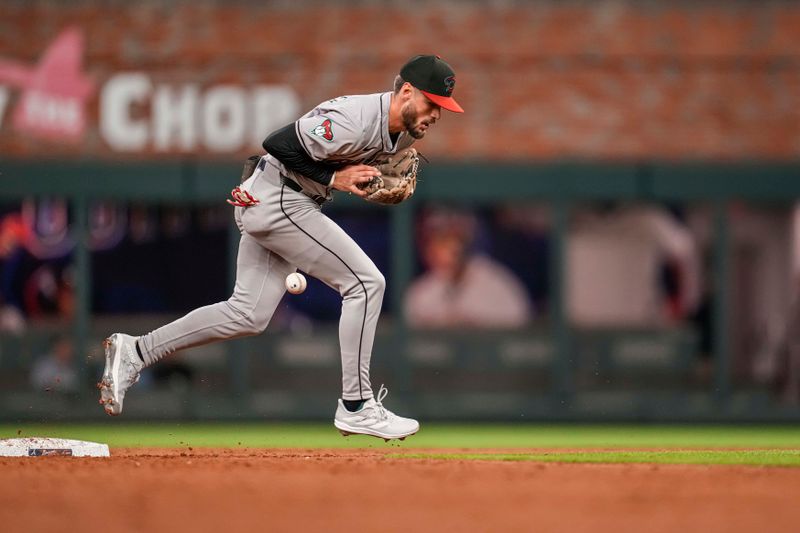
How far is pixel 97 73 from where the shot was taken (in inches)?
666

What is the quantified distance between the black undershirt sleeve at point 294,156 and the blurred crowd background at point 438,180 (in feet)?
29.5

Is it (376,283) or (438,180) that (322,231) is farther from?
(438,180)

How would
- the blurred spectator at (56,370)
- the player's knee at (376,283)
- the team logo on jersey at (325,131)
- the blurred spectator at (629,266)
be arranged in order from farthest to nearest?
the blurred spectator at (629,266) → the blurred spectator at (56,370) → the player's knee at (376,283) → the team logo on jersey at (325,131)

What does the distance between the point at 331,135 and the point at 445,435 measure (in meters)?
7.49

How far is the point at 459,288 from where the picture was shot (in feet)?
56.0

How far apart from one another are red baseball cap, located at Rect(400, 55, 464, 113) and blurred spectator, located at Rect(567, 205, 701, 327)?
9541 millimetres

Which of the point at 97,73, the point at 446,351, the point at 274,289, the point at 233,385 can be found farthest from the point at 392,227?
the point at 274,289

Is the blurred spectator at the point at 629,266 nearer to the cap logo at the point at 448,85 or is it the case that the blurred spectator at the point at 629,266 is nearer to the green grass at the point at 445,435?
the green grass at the point at 445,435

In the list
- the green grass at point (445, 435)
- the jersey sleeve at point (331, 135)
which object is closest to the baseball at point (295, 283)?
the jersey sleeve at point (331, 135)

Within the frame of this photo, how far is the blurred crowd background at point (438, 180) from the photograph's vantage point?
55.0ft

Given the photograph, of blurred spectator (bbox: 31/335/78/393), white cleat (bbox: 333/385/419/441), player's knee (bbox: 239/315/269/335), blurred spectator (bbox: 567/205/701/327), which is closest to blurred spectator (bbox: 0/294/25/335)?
blurred spectator (bbox: 31/335/78/393)

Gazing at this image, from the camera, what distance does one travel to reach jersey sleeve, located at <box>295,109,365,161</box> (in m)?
7.58

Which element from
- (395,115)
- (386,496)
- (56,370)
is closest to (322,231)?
(395,115)

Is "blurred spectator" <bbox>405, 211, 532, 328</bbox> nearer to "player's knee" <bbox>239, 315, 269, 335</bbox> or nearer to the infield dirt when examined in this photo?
"player's knee" <bbox>239, 315, 269, 335</bbox>
